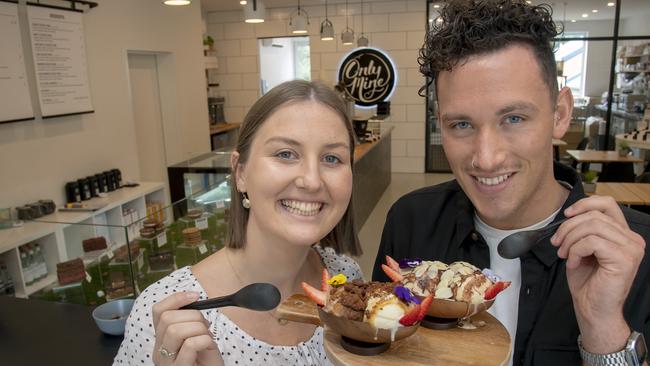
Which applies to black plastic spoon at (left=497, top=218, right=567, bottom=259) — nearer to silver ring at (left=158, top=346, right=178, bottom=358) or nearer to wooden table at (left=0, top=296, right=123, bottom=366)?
silver ring at (left=158, top=346, right=178, bottom=358)

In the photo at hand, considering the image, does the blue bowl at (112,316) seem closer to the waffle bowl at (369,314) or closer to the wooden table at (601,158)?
the waffle bowl at (369,314)

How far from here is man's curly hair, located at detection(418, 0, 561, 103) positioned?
1200 millimetres

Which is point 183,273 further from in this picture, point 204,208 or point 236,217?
point 204,208

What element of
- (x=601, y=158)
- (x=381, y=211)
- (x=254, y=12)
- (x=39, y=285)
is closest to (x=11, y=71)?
(x=39, y=285)

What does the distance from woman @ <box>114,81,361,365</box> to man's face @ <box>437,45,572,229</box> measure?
30 centimetres

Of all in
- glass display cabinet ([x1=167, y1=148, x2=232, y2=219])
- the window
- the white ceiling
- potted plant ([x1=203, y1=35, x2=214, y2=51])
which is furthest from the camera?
potted plant ([x1=203, y1=35, x2=214, y2=51])

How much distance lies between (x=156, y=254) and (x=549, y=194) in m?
2.11

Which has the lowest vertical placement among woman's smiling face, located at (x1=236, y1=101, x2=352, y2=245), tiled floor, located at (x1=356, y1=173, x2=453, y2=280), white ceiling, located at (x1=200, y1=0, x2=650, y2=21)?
tiled floor, located at (x1=356, y1=173, x2=453, y2=280)

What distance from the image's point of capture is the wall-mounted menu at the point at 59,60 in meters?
4.17

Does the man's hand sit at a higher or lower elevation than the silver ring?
higher

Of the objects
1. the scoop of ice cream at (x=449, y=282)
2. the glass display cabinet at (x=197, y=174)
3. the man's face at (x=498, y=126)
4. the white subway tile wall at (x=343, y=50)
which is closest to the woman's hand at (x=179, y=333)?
the scoop of ice cream at (x=449, y=282)

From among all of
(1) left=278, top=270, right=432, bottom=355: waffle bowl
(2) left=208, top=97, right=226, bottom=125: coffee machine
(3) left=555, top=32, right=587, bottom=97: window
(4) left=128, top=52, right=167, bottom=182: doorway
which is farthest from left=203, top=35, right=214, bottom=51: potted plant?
(1) left=278, top=270, right=432, bottom=355: waffle bowl

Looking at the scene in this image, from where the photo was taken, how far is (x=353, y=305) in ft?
3.24

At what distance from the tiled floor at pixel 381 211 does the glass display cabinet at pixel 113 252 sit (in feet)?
5.35
